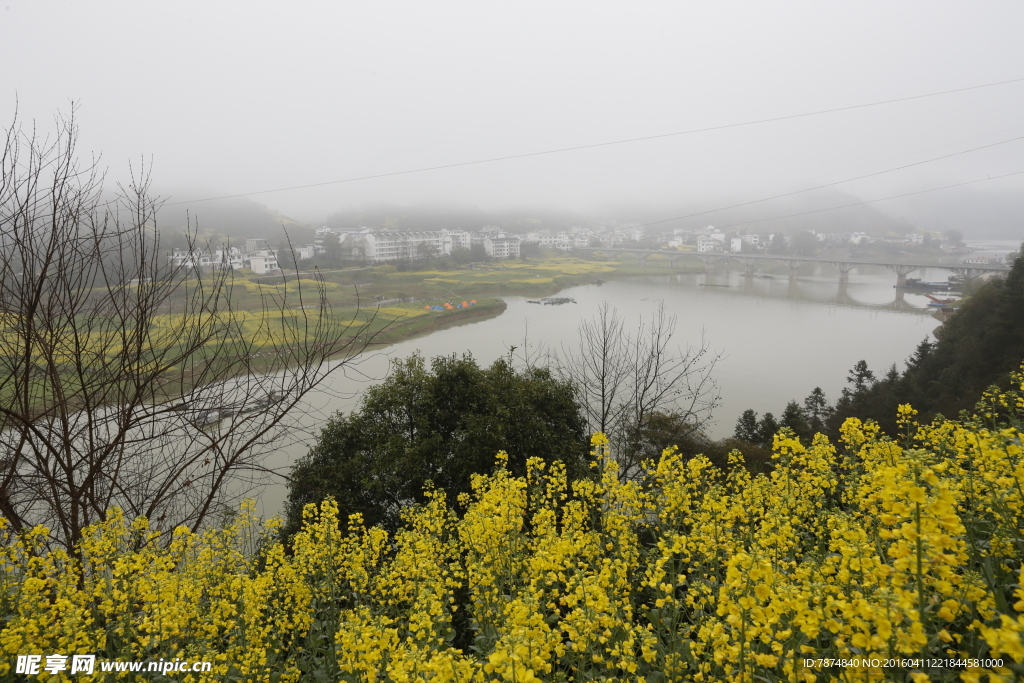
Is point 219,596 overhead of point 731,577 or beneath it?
beneath

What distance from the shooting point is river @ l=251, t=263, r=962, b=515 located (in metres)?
12.4

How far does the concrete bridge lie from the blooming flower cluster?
21.6 m

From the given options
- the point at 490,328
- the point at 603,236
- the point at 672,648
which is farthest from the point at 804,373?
the point at 603,236

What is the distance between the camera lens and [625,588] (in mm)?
2572

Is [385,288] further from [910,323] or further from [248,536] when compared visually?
[910,323]

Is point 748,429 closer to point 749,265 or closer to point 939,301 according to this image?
point 939,301

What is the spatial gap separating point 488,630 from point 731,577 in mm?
1449

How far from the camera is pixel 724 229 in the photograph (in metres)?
31.1

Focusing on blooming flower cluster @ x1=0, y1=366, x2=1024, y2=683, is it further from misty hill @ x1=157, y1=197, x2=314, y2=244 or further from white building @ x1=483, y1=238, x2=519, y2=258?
white building @ x1=483, y1=238, x2=519, y2=258

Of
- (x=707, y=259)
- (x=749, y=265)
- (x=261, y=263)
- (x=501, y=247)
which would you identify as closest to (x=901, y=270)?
(x=749, y=265)

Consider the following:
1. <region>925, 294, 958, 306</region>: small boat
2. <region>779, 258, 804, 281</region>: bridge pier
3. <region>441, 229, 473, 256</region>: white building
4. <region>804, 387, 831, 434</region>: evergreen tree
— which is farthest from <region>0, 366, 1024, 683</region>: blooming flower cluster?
<region>779, 258, 804, 281</region>: bridge pier

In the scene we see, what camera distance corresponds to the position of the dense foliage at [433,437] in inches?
261

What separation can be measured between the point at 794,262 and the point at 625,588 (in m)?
27.4

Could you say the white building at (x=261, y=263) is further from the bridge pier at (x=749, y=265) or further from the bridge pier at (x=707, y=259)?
the bridge pier at (x=749, y=265)
